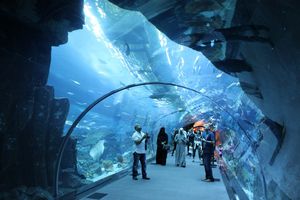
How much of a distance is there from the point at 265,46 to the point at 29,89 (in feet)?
18.1

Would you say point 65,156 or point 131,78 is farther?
point 131,78

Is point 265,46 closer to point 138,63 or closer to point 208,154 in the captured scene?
point 208,154

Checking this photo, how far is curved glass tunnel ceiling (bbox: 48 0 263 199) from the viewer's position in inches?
382

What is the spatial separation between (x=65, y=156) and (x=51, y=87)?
92.4 inches

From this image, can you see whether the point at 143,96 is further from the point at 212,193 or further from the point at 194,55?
the point at 212,193

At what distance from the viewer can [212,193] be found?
8.91 metres

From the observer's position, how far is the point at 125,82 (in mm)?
17047

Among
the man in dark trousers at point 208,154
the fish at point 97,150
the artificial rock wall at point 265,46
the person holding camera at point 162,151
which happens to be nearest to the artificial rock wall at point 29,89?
the artificial rock wall at point 265,46

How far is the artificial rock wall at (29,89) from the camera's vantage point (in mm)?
6677

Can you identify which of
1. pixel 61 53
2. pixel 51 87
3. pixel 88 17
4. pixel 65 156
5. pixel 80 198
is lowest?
pixel 80 198

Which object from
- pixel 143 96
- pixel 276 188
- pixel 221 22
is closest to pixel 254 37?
pixel 221 22

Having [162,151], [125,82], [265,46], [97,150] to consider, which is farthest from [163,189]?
[97,150]

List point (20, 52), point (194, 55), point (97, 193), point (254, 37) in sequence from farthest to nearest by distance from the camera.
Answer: point (194, 55) < point (97, 193) < point (20, 52) < point (254, 37)

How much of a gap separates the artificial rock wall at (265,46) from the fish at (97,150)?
40.0 feet
